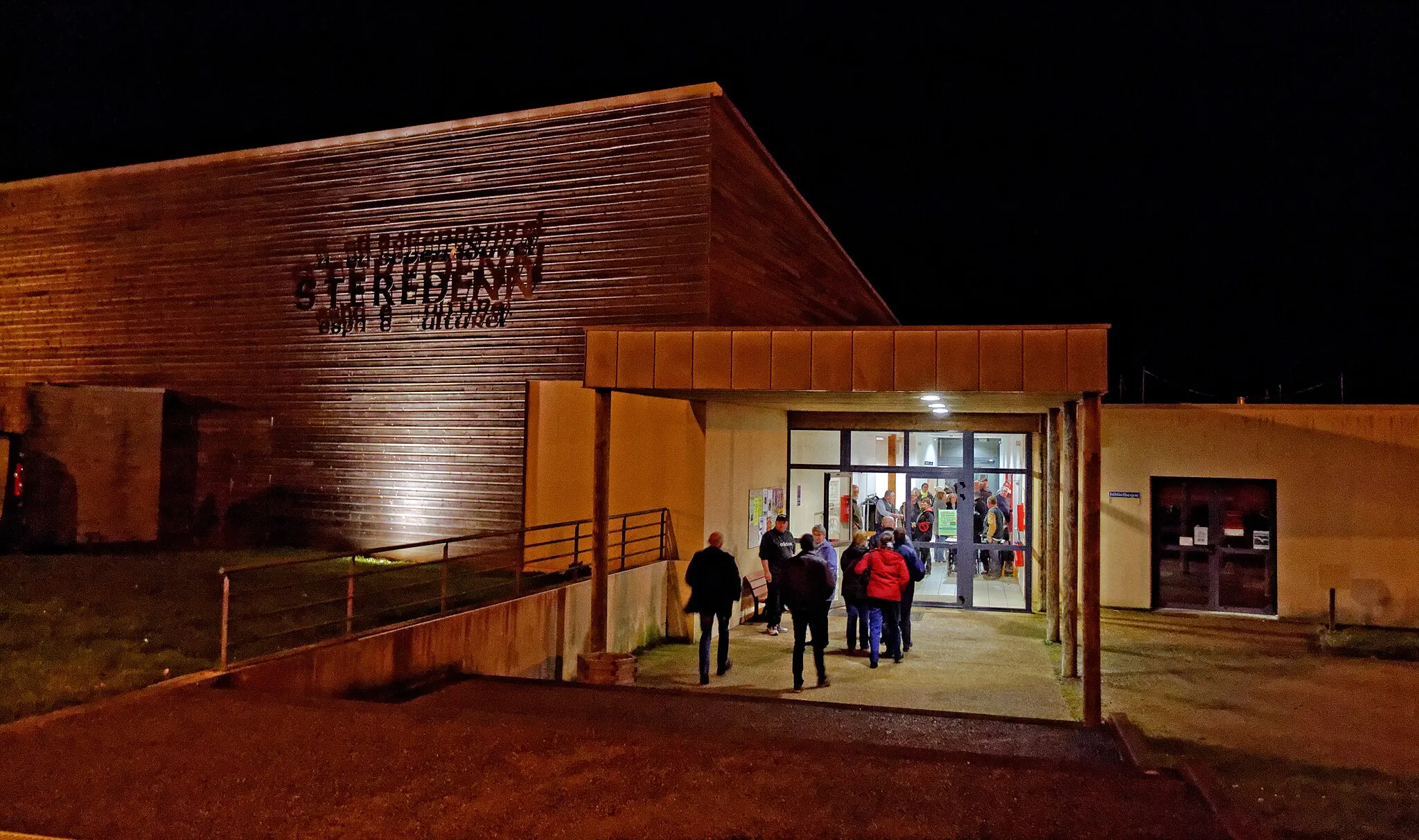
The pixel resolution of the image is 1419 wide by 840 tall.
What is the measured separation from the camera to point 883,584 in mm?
10336

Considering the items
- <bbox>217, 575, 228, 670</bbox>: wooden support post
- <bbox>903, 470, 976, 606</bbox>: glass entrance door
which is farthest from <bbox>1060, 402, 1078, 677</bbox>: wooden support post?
<bbox>217, 575, 228, 670</bbox>: wooden support post

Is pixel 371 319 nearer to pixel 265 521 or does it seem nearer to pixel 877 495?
pixel 265 521

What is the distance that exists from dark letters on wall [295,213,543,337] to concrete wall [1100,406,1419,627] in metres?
10.0

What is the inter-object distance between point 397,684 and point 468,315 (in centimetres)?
794

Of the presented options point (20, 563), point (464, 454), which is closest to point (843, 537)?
point (464, 454)

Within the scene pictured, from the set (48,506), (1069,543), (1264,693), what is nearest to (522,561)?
(1069,543)

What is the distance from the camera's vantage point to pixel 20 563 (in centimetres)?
1327

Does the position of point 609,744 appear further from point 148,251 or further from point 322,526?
point 148,251

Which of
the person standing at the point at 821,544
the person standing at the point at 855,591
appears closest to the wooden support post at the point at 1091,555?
the person standing at the point at 855,591

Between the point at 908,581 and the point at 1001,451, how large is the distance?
5056 millimetres

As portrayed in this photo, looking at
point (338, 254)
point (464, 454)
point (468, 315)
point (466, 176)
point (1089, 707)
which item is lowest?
point (1089, 707)

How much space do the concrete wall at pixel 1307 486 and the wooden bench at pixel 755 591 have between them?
5.53 m

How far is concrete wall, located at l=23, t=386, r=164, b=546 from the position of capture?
14859 mm

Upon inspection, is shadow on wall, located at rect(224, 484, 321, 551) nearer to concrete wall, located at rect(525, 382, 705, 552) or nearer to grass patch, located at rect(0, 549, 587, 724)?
grass patch, located at rect(0, 549, 587, 724)
